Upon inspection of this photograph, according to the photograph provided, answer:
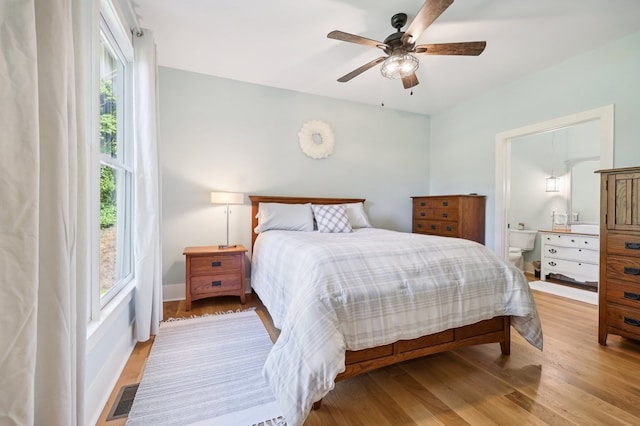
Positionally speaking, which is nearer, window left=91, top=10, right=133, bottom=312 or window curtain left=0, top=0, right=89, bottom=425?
window curtain left=0, top=0, right=89, bottom=425

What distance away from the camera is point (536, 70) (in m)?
3.01

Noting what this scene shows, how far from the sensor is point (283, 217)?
10.2ft

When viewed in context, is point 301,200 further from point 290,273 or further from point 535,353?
point 535,353

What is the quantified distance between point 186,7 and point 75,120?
1.83 meters

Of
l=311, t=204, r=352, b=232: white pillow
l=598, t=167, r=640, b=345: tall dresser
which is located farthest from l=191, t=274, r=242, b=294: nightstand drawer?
l=598, t=167, r=640, b=345: tall dresser

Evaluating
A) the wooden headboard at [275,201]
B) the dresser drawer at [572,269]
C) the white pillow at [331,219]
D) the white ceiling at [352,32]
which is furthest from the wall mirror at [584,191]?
the white pillow at [331,219]

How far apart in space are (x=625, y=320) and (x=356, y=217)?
2.46 m

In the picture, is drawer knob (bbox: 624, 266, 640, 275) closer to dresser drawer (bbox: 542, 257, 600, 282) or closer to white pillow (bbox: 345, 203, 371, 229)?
dresser drawer (bbox: 542, 257, 600, 282)

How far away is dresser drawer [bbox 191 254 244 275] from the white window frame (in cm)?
58

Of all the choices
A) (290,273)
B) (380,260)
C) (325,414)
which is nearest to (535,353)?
(380,260)

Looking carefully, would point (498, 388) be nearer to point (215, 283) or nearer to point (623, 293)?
point (623, 293)

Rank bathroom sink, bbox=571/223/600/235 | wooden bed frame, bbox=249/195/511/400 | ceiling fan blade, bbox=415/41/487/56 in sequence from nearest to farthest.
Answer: wooden bed frame, bbox=249/195/511/400
ceiling fan blade, bbox=415/41/487/56
bathroom sink, bbox=571/223/600/235

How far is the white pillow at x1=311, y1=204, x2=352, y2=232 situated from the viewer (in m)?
3.06

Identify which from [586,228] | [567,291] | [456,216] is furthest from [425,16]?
[586,228]
